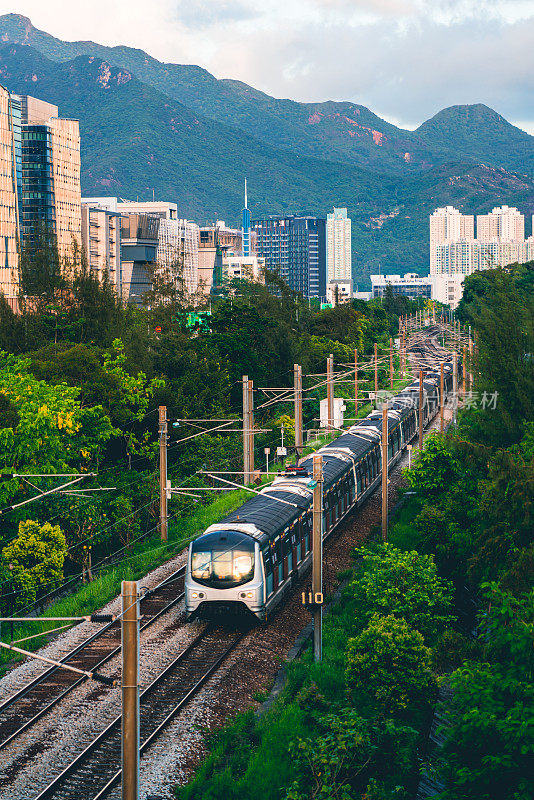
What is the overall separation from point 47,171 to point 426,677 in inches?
4787

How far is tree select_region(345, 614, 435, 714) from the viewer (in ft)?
59.6

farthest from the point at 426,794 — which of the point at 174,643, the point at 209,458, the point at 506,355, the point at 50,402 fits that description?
the point at 209,458

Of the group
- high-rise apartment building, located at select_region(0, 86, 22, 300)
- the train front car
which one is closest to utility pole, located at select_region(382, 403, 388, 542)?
the train front car

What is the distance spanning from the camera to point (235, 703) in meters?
19.1

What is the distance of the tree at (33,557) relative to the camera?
86.2ft

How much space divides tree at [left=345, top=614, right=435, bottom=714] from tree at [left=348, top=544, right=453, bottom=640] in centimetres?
177

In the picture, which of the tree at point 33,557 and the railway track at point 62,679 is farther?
the tree at point 33,557

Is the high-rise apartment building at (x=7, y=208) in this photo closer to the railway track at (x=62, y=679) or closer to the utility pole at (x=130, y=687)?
the railway track at (x=62, y=679)

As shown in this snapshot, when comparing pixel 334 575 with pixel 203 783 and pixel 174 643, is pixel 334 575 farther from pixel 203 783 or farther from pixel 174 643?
pixel 203 783

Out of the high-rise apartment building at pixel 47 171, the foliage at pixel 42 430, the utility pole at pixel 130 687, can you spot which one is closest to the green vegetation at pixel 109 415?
the foliage at pixel 42 430

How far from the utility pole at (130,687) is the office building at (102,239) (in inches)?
5087

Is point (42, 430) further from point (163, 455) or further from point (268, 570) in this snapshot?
point (268, 570)

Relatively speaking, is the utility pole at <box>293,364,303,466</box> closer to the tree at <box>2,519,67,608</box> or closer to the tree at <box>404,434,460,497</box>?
the tree at <box>404,434,460,497</box>

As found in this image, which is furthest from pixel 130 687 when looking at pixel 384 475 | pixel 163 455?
pixel 384 475
